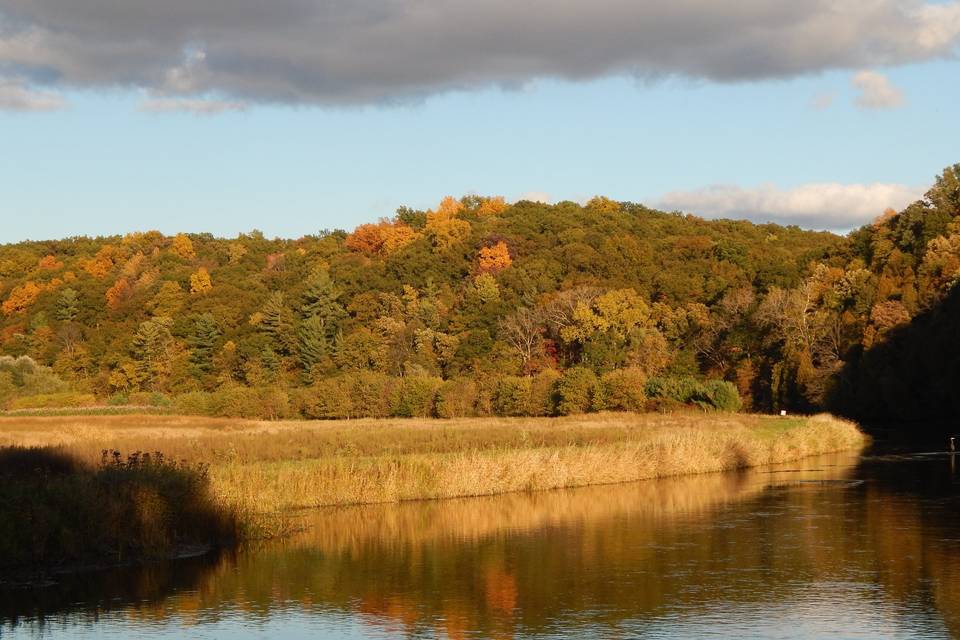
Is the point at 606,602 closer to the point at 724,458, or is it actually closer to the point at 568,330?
the point at 724,458

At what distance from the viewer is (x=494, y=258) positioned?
118188mm

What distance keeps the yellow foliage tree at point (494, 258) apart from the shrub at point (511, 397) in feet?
98.6

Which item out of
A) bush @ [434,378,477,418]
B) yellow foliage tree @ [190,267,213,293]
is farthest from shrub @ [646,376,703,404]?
yellow foliage tree @ [190,267,213,293]

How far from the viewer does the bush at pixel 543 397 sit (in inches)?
3366

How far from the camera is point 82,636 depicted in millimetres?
17922

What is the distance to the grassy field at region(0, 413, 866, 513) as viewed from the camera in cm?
3262

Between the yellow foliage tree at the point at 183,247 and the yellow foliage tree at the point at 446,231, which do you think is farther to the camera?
the yellow foliage tree at the point at 183,247

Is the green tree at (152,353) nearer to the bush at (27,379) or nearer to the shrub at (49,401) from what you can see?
the bush at (27,379)

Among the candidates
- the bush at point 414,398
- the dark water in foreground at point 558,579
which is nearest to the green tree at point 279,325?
the bush at point 414,398

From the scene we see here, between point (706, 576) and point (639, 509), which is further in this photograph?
point (639, 509)

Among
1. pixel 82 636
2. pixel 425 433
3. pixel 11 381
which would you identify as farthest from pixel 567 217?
pixel 82 636

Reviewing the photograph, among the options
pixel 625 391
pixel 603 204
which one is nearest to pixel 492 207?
pixel 603 204

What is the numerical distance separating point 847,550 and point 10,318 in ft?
390

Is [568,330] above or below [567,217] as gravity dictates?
below
